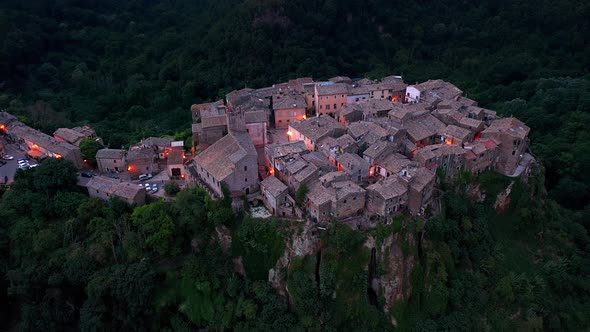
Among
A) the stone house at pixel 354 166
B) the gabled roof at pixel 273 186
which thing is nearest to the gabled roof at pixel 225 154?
the gabled roof at pixel 273 186

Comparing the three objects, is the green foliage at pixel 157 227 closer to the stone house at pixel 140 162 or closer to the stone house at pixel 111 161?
the stone house at pixel 140 162

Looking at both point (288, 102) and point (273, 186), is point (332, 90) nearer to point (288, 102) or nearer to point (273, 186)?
point (288, 102)

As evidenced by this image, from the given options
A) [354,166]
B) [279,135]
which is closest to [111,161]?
[279,135]

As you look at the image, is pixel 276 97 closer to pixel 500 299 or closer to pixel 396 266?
pixel 396 266

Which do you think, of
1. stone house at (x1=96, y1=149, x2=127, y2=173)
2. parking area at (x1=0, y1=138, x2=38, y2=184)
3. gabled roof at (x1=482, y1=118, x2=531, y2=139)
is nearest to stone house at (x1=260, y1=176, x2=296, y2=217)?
stone house at (x1=96, y1=149, x2=127, y2=173)

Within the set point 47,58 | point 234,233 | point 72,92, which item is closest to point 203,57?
point 72,92

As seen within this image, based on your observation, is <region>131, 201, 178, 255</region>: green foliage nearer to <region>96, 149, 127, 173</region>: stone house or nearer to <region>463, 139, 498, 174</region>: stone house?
<region>96, 149, 127, 173</region>: stone house
